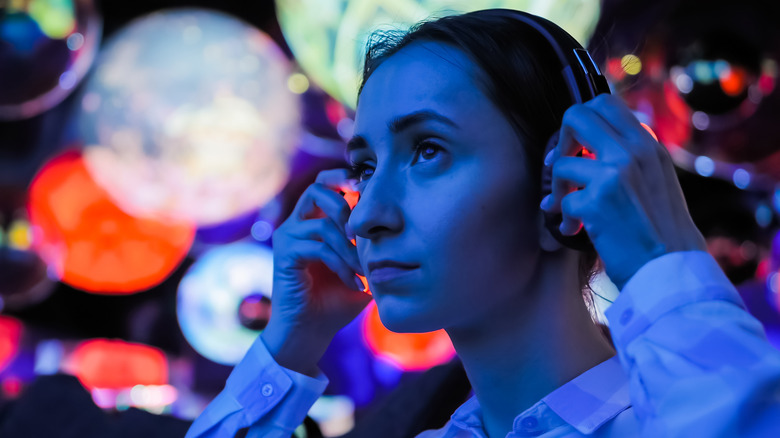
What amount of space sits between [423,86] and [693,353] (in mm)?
427

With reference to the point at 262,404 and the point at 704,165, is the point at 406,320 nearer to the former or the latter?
the point at 262,404

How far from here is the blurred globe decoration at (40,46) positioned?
2.53 meters

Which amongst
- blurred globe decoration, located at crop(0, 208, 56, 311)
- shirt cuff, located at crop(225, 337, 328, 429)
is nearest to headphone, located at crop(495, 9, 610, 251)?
shirt cuff, located at crop(225, 337, 328, 429)

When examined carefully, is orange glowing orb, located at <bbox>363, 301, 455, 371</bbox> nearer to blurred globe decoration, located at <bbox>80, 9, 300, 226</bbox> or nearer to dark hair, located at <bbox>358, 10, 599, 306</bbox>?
blurred globe decoration, located at <bbox>80, 9, 300, 226</bbox>

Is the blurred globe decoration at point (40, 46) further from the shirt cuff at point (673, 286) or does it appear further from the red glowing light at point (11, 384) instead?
the shirt cuff at point (673, 286)

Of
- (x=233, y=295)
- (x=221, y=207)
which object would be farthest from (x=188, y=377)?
(x=221, y=207)

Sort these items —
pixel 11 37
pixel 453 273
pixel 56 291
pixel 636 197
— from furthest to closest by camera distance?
pixel 56 291
pixel 11 37
pixel 453 273
pixel 636 197

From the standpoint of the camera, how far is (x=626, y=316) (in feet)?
2.14

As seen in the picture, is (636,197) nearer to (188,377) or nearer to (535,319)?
(535,319)

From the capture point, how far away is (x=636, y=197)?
63cm

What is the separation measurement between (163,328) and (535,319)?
105 inches

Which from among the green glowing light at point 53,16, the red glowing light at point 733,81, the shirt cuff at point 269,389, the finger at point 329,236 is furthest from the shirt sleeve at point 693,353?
the green glowing light at point 53,16

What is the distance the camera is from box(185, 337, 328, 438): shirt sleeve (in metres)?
1.08

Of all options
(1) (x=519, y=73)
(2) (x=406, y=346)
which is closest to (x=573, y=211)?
(1) (x=519, y=73)
